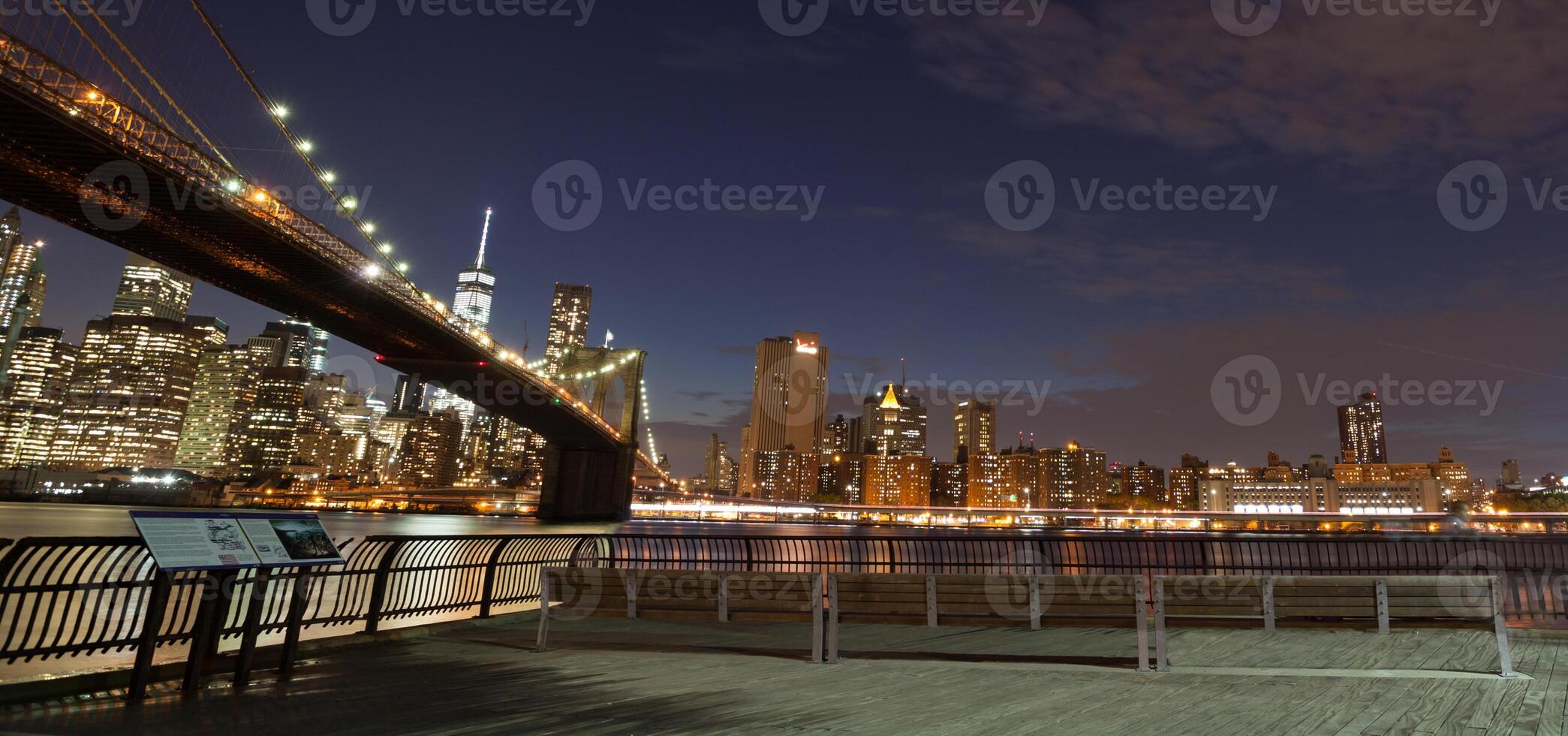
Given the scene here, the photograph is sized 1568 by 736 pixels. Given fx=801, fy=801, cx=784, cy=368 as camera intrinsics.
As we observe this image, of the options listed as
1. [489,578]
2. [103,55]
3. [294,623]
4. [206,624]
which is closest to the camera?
[206,624]

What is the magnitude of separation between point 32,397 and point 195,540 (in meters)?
250

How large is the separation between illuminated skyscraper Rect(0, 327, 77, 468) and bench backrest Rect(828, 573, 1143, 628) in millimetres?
216627

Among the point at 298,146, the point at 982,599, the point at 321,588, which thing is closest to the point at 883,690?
the point at 982,599

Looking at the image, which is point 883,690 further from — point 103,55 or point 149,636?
point 103,55

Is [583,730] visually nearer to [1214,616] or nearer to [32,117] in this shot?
[1214,616]

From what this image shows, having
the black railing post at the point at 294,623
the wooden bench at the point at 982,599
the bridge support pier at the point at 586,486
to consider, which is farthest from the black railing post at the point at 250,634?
the bridge support pier at the point at 586,486

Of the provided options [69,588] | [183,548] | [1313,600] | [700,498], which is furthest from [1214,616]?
[700,498]

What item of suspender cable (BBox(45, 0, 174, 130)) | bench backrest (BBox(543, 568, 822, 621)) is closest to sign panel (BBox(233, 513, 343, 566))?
bench backrest (BBox(543, 568, 822, 621))

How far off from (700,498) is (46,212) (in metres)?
112

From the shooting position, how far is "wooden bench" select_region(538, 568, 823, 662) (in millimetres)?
8930

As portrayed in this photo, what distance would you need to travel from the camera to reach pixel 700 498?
13850 centimetres

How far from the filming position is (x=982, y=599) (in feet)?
28.2

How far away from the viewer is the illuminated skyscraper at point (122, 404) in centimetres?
18025

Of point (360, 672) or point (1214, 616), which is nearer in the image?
point (360, 672)
